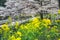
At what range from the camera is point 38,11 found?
27.2ft

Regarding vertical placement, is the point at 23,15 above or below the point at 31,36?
below

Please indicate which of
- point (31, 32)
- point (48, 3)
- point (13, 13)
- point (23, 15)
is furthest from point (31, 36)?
point (48, 3)

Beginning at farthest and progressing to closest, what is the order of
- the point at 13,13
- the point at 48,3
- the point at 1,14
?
the point at 48,3 < the point at 1,14 < the point at 13,13

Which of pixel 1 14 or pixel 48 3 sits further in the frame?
pixel 48 3

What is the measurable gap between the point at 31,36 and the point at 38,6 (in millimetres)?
3154

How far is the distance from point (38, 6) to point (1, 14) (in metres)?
Answer: 1.07

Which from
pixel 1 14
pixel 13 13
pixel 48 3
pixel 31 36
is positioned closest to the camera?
pixel 31 36

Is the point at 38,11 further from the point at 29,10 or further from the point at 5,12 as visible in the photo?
the point at 5,12

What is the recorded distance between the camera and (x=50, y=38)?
5684mm

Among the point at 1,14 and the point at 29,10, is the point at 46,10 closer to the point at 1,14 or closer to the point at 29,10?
the point at 29,10

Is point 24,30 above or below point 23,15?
above

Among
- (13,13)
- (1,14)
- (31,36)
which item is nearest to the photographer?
(31,36)

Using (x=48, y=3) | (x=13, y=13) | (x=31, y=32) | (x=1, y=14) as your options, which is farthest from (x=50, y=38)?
(x=48, y=3)

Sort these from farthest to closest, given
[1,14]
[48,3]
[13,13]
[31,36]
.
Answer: [48,3] < [1,14] < [13,13] < [31,36]
